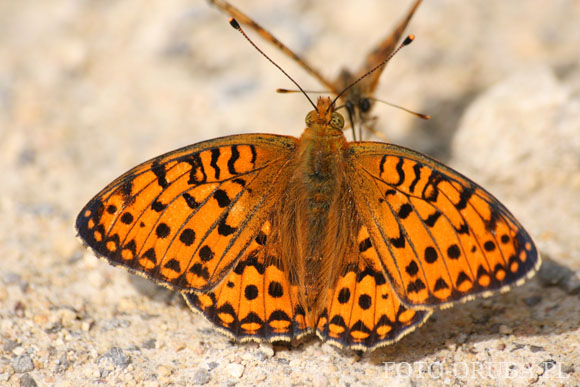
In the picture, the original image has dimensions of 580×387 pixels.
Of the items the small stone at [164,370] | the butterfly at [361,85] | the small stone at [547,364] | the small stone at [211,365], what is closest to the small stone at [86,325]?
the small stone at [164,370]

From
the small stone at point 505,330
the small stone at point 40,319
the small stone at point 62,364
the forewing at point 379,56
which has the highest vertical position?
the forewing at point 379,56

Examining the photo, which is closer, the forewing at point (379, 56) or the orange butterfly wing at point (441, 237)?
the orange butterfly wing at point (441, 237)

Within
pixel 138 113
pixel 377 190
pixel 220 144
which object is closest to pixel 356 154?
pixel 377 190

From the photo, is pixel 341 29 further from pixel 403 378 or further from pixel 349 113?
pixel 403 378

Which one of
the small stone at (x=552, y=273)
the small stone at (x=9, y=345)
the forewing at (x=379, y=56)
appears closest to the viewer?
the small stone at (x=9, y=345)

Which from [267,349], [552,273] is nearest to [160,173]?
[267,349]

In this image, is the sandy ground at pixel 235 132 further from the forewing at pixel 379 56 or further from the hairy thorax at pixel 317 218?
the forewing at pixel 379 56

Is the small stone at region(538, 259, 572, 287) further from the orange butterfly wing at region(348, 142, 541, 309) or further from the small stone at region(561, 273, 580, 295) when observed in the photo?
the orange butterfly wing at region(348, 142, 541, 309)
